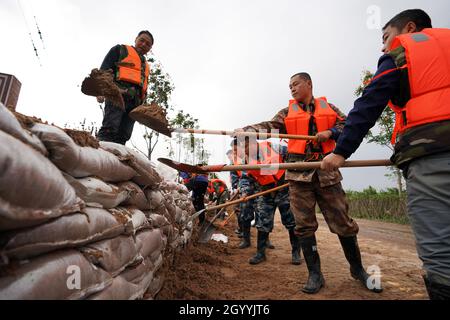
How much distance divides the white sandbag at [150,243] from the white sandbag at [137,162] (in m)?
0.39

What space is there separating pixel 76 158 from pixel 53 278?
0.53 m

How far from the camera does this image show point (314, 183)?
8.63 feet

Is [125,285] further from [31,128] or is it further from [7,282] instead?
[31,128]

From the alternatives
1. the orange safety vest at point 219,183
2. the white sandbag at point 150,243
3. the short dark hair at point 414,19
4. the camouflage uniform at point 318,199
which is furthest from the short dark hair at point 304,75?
the orange safety vest at point 219,183

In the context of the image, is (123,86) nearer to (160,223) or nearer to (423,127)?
(160,223)

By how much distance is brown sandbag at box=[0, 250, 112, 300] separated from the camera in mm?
790

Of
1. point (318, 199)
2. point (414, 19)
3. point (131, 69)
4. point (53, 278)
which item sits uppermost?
point (131, 69)

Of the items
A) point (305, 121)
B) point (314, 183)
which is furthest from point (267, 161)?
point (314, 183)

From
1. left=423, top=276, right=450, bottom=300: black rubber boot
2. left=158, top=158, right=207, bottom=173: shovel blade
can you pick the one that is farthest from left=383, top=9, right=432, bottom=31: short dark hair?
left=158, top=158, right=207, bottom=173: shovel blade

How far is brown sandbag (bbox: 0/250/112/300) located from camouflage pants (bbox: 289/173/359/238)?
76.7 inches

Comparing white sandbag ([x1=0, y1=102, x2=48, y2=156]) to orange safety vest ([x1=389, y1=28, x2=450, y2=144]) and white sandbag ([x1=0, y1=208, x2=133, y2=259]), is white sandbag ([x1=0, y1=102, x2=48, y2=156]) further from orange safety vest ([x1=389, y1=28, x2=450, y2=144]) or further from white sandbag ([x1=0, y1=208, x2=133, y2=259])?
orange safety vest ([x1=389, y1=28, x2=450, y2=144])
